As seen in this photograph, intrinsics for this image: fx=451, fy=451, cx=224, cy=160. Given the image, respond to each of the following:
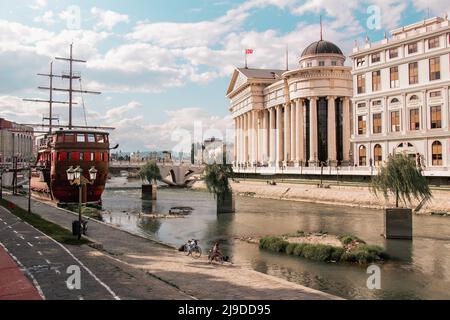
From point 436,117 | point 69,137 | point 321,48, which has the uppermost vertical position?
point 321,48

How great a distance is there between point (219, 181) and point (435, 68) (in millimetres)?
38530

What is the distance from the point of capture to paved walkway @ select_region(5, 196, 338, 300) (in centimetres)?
1909

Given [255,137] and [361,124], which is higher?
[255,137]

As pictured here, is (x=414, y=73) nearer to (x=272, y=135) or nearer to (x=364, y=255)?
(x=364, y=255)

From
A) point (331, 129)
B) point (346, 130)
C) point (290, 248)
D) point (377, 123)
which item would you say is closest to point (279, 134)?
point (331, 129)

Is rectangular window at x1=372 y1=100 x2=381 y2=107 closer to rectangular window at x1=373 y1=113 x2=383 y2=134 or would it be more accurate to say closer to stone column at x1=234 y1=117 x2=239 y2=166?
rectangular window at x1=373 y1=113 x2=383 y2=134

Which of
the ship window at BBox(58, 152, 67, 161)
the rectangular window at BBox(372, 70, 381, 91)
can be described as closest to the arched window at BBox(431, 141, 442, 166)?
the rectangular window at BBox(372, 70, 381, 91)

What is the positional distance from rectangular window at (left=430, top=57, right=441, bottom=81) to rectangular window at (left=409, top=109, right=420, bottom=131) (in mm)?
5785

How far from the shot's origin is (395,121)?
76.1m

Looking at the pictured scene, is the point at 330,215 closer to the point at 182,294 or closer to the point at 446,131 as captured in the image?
the point at 446,131

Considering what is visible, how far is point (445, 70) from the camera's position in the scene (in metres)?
68.1

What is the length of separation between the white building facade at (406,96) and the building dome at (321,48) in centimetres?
2559

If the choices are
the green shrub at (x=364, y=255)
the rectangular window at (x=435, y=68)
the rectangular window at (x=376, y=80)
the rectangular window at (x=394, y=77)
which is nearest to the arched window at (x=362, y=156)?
the rectangular window at (x=376, y=80)

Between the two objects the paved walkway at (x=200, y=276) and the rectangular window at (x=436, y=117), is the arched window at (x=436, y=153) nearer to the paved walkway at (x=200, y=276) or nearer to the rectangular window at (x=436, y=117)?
the rectangular window at (x=436, y=117)
